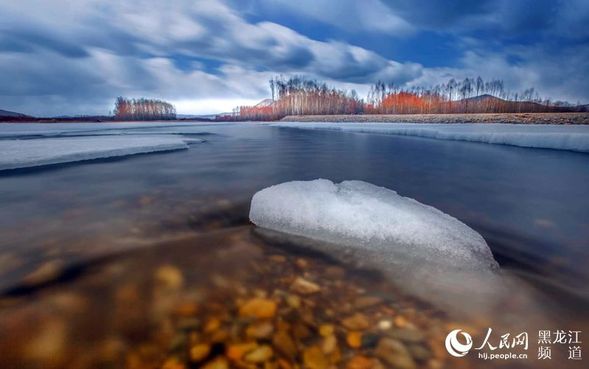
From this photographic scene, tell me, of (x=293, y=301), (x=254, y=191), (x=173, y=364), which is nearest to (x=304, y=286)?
(x=293, y=301)

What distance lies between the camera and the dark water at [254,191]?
76.9 inches

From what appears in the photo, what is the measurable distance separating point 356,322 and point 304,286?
339mm

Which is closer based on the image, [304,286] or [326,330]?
[326,330]

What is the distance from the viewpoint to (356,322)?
3.98ft

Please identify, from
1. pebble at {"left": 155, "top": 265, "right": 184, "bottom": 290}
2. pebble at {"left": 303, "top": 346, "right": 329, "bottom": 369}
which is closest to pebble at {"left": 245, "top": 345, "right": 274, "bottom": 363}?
pebble at {"left": 303, "top": 346, "right": 329, "bottom": 369}

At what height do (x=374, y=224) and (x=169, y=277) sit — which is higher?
(x=374, y=224)

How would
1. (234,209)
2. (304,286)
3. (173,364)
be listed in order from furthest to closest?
1. (234,209)
2. (304,286)
3. (173,364)

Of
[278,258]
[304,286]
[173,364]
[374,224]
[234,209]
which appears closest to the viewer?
[173,364]

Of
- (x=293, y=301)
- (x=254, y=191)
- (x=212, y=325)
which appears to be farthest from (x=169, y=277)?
(x=254, y=191)

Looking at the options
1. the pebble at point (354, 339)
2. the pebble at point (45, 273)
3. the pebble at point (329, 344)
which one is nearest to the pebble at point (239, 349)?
the pebble at point (329, 344)

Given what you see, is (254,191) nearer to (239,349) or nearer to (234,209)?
(234,209)

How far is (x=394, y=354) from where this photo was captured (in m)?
1.05

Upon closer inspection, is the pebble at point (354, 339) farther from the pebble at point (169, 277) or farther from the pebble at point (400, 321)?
the pebble at point (169, 277)

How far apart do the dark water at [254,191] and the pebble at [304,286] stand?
3.57ft
